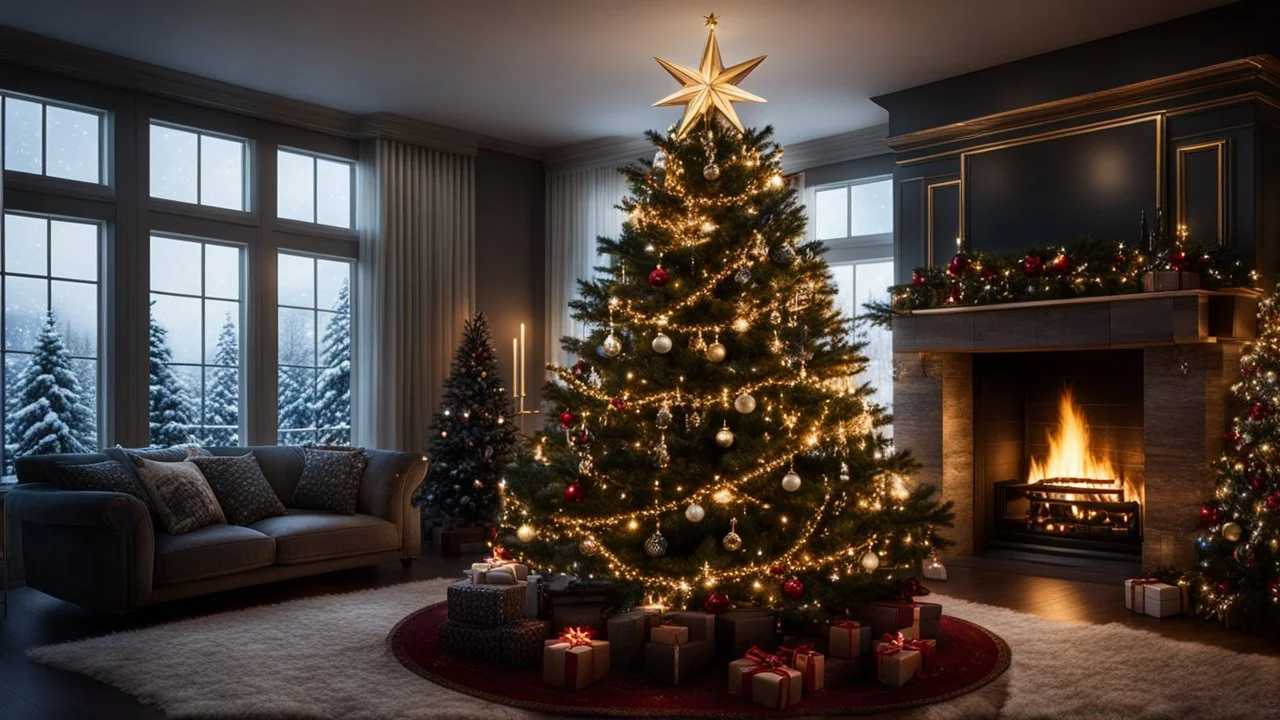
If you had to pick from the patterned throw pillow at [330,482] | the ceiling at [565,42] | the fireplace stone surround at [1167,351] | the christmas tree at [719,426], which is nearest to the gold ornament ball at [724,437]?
the christmas tree at [719,426]

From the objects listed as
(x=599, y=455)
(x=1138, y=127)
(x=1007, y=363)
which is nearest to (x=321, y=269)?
(x=599, y=455)

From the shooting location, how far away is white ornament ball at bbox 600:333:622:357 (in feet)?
14.0

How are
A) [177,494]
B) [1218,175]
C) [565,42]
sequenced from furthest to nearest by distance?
1. [565,42]
2. [1218,175]
3. [177,494]

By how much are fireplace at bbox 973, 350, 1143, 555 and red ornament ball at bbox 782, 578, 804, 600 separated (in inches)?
117

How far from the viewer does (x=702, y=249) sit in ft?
14.1

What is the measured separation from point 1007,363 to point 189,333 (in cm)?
538

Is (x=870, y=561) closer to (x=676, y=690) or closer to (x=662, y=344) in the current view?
(x=676, y=690)

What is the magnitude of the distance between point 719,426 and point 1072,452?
3.32m

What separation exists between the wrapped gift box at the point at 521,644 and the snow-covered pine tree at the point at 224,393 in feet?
11.8

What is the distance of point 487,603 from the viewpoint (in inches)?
159

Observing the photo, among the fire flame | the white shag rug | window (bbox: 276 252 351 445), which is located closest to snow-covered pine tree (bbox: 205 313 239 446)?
window (bbox: 276 252 351 445)

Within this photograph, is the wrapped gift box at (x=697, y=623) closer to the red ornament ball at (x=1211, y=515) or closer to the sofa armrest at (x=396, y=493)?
the sofa armrest at (x=396, y=493)

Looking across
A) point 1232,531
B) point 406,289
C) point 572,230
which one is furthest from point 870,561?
point 572,230

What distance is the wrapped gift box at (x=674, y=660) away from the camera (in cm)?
372
